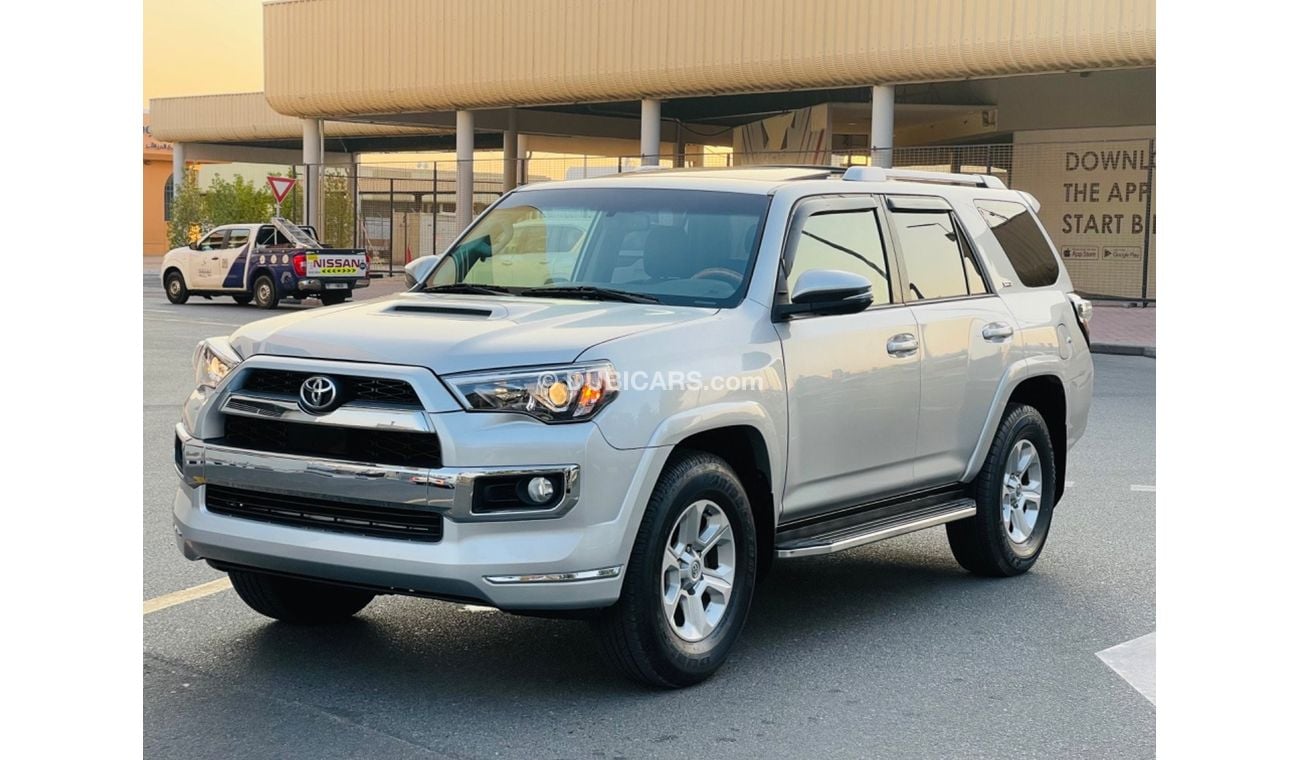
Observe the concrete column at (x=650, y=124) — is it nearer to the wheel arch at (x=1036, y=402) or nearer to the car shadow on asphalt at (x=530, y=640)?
the wheel arch at (x=1036, y=402)

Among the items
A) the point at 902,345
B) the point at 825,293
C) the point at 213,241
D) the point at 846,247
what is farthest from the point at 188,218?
the point at 825,293

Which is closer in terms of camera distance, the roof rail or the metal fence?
the roof rail

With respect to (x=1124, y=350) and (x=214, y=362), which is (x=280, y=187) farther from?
(x=214, y=362)

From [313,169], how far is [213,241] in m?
9.45

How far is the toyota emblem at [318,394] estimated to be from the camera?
5168mm

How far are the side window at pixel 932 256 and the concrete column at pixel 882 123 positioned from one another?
2119 cm

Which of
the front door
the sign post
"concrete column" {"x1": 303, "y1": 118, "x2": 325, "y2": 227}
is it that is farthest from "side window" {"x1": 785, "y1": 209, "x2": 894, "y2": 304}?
"concrete column" {"x1": 303, "y1": 118, "x2": 325, "y2": 227}

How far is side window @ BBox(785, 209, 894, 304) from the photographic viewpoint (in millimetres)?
6457

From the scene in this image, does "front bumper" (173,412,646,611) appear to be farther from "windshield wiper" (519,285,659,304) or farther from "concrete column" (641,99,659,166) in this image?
"concrete column" (641,99,659,166)

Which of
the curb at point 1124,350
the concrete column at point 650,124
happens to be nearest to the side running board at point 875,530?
the curb at point 1124,350

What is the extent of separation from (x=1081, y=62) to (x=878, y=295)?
20540mm

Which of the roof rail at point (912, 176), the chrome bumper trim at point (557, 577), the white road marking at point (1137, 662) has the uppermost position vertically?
the roof rail at point (912, 176)

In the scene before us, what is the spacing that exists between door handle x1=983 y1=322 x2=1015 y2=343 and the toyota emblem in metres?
3.35

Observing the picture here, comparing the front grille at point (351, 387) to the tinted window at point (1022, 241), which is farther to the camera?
the tinted window at point (1022, 241)
